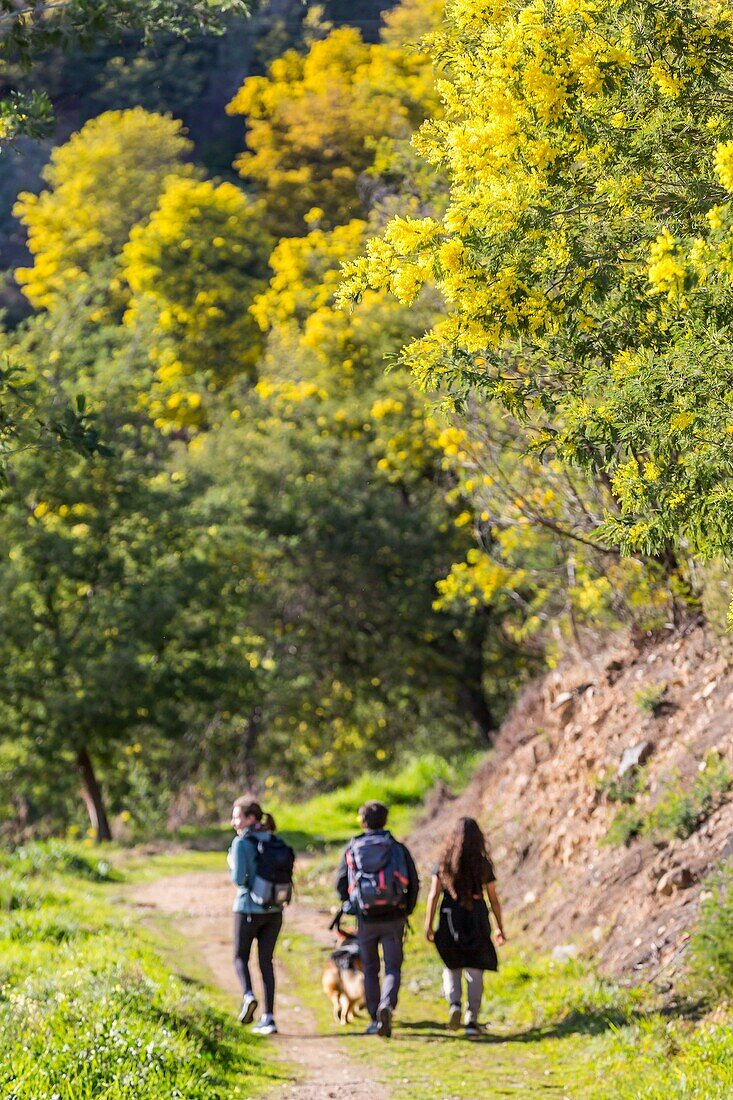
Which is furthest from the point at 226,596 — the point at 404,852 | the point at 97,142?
the point at 97,142

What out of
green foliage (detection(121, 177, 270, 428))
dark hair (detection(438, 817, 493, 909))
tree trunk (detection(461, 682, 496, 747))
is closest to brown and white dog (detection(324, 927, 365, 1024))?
dark hair (detection(438, 817, 493, 909))

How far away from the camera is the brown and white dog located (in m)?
9.20

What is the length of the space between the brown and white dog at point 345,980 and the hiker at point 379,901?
27 centimetres

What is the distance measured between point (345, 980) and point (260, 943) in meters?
0.66

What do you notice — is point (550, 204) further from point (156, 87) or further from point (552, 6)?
point (156, 87)

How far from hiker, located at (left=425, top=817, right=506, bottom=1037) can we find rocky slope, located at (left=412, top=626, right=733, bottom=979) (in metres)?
0.98

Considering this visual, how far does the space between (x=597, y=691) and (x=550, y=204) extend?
321 inches

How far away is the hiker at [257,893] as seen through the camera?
8.89 meters

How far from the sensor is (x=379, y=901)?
8.71 meters

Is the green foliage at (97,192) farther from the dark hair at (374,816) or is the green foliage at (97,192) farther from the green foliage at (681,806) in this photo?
the dark hair at (374,816)

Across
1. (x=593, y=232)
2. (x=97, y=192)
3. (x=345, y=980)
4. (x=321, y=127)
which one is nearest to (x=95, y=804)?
(x=345, y=980)

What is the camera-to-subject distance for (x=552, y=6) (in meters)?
5.43

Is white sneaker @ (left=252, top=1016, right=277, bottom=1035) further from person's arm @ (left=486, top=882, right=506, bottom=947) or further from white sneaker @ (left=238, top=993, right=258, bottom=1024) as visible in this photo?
person's arm @ (left=486, top=882, right=506, bottom=947)

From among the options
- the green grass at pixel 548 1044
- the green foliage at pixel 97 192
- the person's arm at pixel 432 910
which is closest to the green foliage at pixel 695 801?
the green grass at pixel 548 1044
